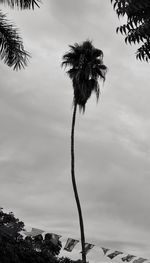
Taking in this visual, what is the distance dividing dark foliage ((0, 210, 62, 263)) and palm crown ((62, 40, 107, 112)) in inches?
481

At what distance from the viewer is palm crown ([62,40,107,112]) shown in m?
45.6

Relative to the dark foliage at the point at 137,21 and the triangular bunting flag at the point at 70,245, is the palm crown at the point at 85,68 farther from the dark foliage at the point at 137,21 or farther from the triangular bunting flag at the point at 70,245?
the dark foliage at the point at 137,21

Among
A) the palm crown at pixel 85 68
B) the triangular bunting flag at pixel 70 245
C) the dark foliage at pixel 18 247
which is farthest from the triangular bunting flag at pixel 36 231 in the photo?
the palm crown at pixel 85 68

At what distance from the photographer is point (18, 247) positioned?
153 feet

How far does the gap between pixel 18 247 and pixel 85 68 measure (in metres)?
15.9

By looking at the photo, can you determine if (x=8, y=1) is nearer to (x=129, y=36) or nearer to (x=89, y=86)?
(x=129, y=36)

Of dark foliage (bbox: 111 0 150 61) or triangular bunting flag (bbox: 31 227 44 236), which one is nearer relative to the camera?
dark foliage (bbox: 111 0 150 61)

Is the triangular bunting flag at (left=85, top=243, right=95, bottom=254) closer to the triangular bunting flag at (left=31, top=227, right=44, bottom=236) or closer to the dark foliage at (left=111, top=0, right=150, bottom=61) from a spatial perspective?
the triangular bunting flag at (left=31, top=227, right=44, bottom=236)

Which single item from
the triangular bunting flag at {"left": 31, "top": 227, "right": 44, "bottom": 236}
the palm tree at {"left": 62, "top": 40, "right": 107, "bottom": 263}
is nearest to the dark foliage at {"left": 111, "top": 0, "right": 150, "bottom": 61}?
the triangular bunting flag at {"left": 31, "top": 227, "right": 44, "bottom": 236}

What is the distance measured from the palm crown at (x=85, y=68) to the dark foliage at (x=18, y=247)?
12.2 meters

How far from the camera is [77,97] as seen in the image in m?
45.4

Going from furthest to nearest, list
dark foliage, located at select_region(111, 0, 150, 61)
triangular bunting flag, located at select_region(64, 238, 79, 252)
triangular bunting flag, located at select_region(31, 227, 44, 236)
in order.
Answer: triangular bunting flag, located at select_region(64, 238, 79, 252) < triangular bunting flag, located at select_region(31, 227, 44, 236) < dark foliage, located at select_region(111, 0, 150, 61)

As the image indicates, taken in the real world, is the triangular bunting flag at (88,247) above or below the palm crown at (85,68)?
below

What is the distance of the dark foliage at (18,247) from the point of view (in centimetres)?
4309
